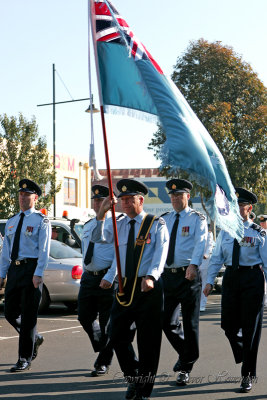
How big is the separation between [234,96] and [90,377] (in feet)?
78.4

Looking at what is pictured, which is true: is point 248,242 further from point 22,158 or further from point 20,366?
point 22,158

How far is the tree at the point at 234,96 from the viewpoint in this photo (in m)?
29.2

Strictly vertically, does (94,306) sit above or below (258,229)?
below

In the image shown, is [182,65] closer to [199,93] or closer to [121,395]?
[199,93]

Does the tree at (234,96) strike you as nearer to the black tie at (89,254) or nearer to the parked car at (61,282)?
the parked car at (61,282)

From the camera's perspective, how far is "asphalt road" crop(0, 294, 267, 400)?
21.1ft

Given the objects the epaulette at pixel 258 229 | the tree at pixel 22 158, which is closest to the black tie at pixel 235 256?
the epaulette at pixel 258 229

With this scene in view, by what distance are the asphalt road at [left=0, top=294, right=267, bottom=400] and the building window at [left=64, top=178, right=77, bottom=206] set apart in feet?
108

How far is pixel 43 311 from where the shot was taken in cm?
1312

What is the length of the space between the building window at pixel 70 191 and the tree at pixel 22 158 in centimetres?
1607

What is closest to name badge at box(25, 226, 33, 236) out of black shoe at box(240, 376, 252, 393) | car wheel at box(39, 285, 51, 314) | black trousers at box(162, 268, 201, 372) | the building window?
black trousers at box(162, 268, 201, 372)

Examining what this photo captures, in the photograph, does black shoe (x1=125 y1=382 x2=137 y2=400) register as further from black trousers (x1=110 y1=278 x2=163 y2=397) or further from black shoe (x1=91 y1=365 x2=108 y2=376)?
black shoe (x1=91 y1=365 x2=108 y2=376)

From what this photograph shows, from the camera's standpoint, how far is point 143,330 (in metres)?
5.90

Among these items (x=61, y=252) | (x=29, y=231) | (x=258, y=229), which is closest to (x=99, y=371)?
(x=29, y=231)
